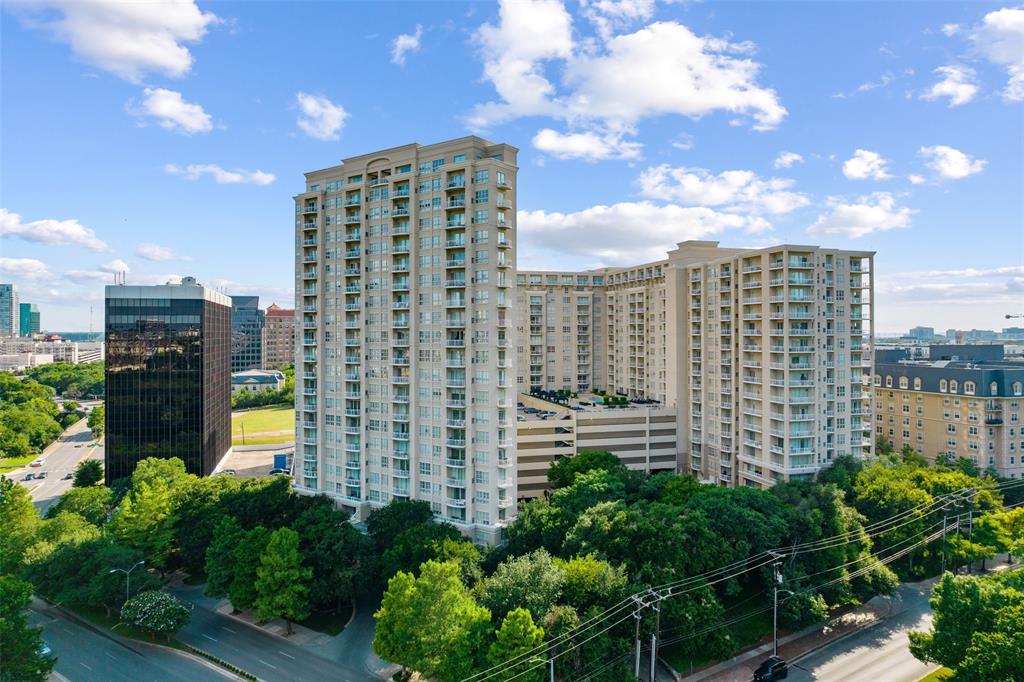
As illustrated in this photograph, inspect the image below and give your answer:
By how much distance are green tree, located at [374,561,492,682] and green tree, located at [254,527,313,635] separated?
33.1 feet

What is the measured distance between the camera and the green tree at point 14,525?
5494 cm

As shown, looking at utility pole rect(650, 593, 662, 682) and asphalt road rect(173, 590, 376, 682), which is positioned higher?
utility pole rect(650, 593, 662, 682)

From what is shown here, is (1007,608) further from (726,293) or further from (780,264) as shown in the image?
(726,293)

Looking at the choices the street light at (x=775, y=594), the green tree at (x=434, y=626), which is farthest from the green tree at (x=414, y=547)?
the street light at (x=775, y=594)

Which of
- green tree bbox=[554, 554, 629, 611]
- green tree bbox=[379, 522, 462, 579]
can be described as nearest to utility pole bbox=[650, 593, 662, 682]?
green tree bbox=[554, 554, 629, 611]

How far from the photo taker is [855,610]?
54.9m

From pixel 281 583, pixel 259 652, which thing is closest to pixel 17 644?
pixel 259 652

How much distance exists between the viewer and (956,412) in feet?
291

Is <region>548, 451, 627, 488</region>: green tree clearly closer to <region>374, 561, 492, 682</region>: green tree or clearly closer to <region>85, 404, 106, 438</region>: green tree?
<region>374, 561, 492, 682</region>: green tree

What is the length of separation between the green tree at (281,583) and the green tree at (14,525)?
992 inches

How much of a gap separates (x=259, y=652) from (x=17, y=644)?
1649cm

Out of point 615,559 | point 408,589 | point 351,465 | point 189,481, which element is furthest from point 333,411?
point 615,559

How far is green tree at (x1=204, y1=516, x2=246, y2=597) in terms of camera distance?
52.2m

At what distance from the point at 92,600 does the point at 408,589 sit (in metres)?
31.4
